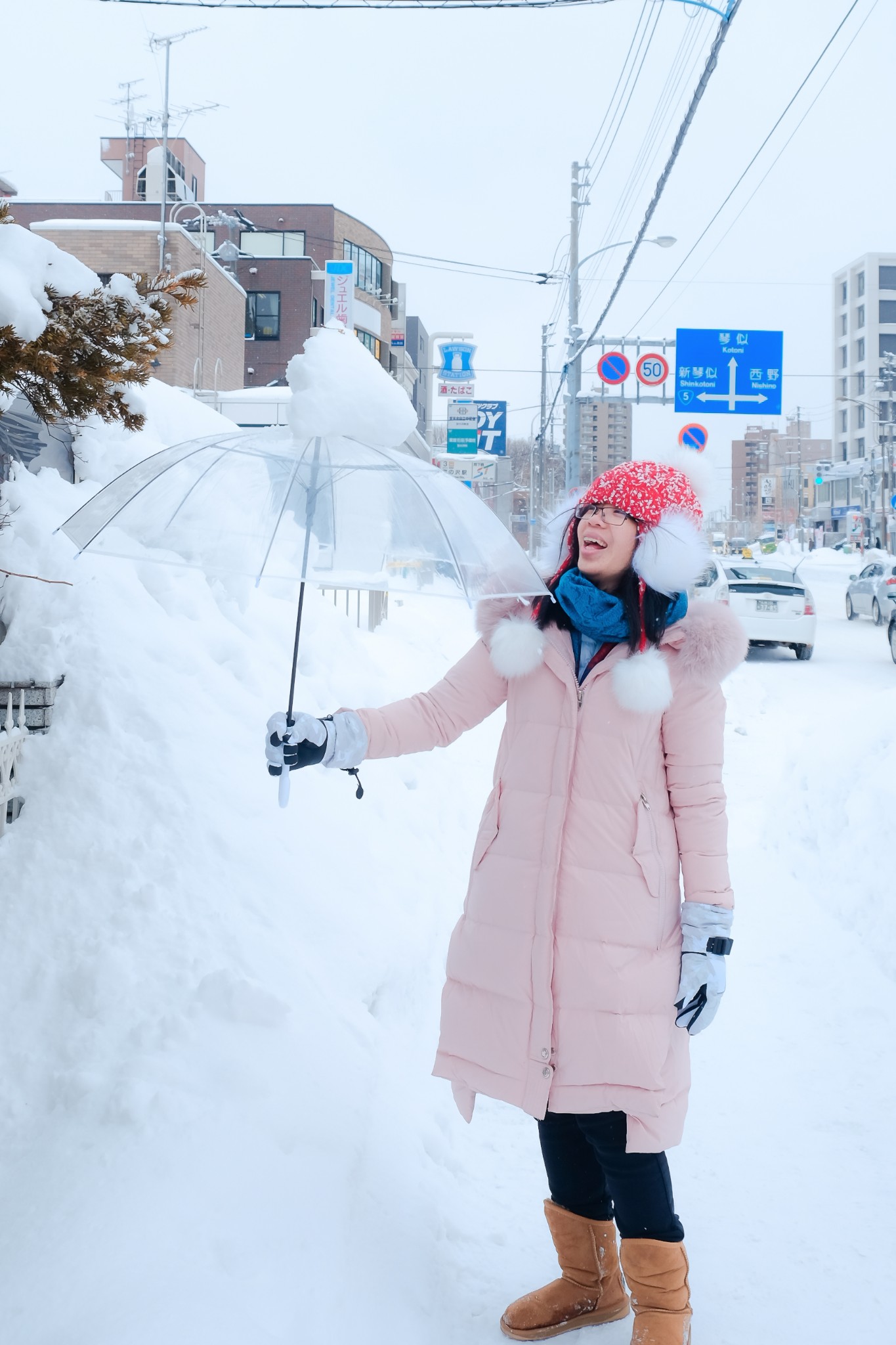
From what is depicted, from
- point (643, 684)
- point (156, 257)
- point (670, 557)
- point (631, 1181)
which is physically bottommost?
point (631, 1181)

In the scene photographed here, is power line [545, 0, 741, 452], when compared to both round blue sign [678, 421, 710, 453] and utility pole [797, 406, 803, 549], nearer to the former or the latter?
round blue sign [678, 421, 710, 453]

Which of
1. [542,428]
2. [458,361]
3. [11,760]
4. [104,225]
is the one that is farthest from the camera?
[542,428]

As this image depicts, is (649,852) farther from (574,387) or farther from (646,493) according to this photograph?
(574,387)

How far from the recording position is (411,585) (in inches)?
97.0

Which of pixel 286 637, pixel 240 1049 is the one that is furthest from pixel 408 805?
pixel 240 1049

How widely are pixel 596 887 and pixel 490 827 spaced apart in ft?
1.03

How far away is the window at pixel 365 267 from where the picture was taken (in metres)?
46.6

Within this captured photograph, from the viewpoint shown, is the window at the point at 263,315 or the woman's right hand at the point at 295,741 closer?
the woman's right hand at the point at 295,741

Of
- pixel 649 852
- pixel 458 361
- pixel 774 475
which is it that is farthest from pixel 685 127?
pixel 774 475

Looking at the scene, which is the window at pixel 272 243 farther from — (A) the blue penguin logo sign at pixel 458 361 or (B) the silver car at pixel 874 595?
(B) the silver car at pixel 874 595

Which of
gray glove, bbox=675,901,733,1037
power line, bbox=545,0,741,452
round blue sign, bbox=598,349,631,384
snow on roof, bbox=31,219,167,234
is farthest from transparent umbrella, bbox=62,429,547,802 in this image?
snow on roof, bbox=31,219,167,234

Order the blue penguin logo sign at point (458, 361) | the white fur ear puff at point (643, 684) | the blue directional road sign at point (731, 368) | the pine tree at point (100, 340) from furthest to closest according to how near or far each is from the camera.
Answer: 1. the blue penguin logo sign at point (458, 361)
2. the blue directional road sign at point (731, 368)
3. the pine tree at point (100, 340)
4. the white fur ear puff at point (643, 684)

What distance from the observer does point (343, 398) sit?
241cm

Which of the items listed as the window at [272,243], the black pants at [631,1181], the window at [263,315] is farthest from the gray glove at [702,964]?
the window at [272,243]
